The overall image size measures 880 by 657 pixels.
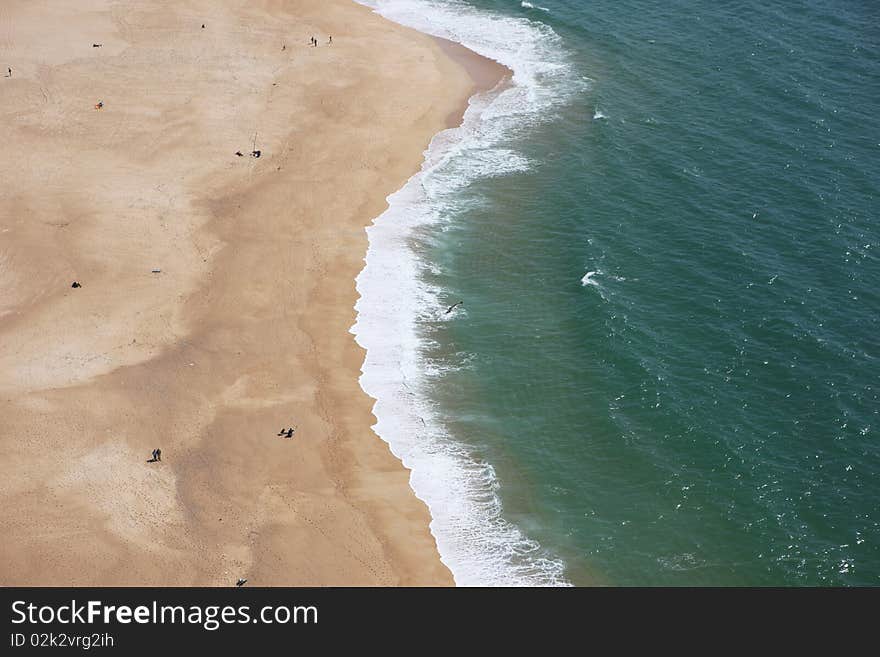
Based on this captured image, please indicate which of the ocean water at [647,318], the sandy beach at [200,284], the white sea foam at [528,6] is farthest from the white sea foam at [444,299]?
the white sea foam at [528,6]

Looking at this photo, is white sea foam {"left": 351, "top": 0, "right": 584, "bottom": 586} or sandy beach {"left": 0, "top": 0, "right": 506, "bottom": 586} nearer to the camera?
sandy beach {"left": 0, "top": 0, "right": 506, "bottom": 586}

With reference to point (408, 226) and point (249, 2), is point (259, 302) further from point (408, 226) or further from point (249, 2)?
point (249, 2)

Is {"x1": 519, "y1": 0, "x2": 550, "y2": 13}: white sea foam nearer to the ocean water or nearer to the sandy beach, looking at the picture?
the ocean water

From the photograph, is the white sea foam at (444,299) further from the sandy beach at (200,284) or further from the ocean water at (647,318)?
the sandy beach at (200,284)

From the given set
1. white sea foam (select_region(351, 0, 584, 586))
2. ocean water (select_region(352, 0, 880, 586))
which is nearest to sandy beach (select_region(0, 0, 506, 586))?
white sea foam (select_region(351, 0, 584, 586))

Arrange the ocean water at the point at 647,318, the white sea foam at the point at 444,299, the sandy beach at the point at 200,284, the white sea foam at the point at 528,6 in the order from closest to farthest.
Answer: the sandy beach at the point at 200,284, the white sea foam at the point at 444,299, the ocean water at the point at 647,318, the white sea foam at the point at 528,6
